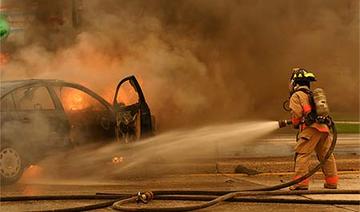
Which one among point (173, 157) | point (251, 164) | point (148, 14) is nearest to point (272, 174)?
point (251, 164)

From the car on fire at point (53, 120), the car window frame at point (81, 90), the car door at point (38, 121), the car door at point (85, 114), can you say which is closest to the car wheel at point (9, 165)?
the car on fire at point (53, 120)

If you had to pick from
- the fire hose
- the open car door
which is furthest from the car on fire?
the fire hose

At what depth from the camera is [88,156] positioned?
27.8ft

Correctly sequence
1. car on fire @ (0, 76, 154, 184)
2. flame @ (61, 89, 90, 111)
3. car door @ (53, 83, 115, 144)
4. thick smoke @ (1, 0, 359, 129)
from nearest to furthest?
car on fire @ (0, 76, 154, 184), car door @ (53, 83, 115, 144), flame @ (61, 89, 90, 111), thick smoke @ (1, 0, 359, 129)

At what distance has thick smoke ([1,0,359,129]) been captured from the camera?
10688 millimetres

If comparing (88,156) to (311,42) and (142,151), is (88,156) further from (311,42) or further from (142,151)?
(311,42)

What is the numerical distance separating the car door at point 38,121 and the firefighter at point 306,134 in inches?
117

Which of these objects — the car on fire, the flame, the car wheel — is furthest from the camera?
the flame

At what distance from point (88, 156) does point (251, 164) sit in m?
2.70

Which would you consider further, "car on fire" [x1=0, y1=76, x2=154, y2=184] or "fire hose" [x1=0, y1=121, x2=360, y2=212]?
"car on fire" [x1=0, y1=76, x2=154, y2=184]

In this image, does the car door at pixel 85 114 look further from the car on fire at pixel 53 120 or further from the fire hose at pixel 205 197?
the fire hose at pixel 205 197

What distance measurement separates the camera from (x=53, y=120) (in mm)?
8203

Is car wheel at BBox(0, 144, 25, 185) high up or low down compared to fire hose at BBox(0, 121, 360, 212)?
up

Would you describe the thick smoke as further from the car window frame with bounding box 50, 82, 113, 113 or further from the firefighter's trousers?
the firefighter's trousers
